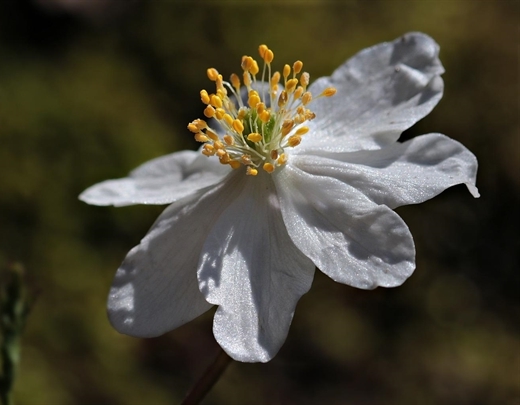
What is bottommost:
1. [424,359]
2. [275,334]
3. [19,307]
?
[424,359]

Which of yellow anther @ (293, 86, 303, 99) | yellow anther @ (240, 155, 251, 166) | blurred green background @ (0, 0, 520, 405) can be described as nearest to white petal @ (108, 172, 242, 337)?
yellow anther @ (240, 155, 251, 166)

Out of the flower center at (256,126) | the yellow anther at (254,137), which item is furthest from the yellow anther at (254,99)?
the yellow anther at (254,137)

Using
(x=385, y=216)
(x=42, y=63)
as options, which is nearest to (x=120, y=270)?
(x=385, y=216)

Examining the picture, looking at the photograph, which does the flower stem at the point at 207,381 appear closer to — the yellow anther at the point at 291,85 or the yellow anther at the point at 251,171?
the yellow anther at the point at 251,171

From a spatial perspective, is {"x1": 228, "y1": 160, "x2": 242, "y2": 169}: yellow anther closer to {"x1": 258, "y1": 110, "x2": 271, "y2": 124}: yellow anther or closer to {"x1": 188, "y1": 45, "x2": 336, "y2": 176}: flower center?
{"x1": 188, "y1": 45, "x2": 336, "y2": 176}: flower center

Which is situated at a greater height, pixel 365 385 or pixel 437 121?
pixel 437 121

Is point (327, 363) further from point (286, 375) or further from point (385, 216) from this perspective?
point (385, 216)

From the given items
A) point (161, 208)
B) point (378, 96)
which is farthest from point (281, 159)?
point (161, 208)
